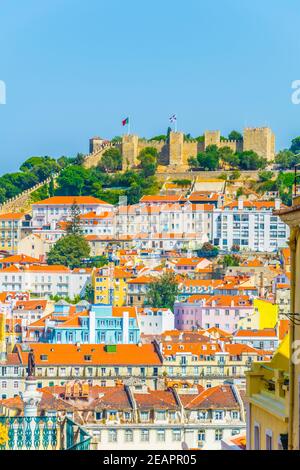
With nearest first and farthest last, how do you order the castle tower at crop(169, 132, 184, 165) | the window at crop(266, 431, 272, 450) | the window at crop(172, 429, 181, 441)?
the window at crop(266, 431, 272, 450), the window at crop(172, 429, 181, 441), the castle tower at crop(169, 132, 184, 165)

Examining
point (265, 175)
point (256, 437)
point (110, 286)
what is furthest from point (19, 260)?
point (256, 437)

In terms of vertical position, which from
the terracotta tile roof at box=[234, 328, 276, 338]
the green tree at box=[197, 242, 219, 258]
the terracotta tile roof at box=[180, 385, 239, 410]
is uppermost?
the green tree at box=[197, 242, 219, 258]

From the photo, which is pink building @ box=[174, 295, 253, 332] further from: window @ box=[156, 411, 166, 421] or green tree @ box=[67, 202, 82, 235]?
→ window @ box=[156, 411, 166, 421]

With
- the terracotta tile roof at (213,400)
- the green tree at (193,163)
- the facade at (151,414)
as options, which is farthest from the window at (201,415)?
the green tree at (193,163)

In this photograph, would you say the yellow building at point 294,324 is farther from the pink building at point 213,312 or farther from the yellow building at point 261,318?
the pink building at point 213,312

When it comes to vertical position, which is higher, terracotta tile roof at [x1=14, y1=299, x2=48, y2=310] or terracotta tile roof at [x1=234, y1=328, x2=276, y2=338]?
terracotta tile roof at [x1=14, y1=299, x2=48, y2=310]

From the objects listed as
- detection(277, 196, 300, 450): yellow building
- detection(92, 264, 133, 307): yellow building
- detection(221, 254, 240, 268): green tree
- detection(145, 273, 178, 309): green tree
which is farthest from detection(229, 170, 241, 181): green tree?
detection(277, 196, 300, 450): yellow building

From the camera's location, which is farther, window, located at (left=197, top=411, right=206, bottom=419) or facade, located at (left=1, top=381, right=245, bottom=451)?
window, located at (left=197, top=411, right=206, bottom=419)

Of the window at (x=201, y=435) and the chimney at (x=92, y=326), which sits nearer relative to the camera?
the window at (x=201, y=435)
